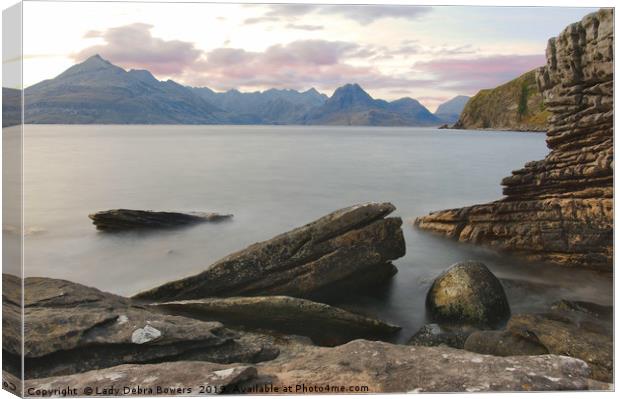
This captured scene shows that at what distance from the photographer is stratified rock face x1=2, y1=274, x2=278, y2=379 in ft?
22.6

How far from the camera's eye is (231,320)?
8430 millimetres

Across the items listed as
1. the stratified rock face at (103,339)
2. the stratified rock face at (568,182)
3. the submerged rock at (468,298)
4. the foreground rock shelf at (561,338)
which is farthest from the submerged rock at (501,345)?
the stratified rock face at (103,339)

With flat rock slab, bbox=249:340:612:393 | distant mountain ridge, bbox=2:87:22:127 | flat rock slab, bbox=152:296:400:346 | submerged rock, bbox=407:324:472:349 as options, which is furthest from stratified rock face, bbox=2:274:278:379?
submerged rock, bbox=407:324:472:349

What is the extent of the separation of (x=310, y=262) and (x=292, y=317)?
130 cm

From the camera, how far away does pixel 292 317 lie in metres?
8.50

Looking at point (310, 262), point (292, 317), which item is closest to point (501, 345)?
point (292, 317)

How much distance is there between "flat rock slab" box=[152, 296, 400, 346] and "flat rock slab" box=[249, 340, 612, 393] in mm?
1297

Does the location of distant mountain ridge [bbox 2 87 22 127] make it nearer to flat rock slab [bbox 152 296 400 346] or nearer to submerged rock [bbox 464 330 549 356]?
flat rock slab [bbox 152 296 400 346]

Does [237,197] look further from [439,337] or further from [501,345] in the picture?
[501,345]

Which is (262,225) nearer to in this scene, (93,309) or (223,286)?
(223,286)

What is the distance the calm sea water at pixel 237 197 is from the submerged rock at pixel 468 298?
1.12 ft

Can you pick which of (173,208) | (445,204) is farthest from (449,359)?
(173,208)

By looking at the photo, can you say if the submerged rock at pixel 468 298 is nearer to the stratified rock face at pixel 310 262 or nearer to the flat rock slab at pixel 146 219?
the stratified rock face at pixel 310 262

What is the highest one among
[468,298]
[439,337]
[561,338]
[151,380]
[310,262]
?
[310,262]
